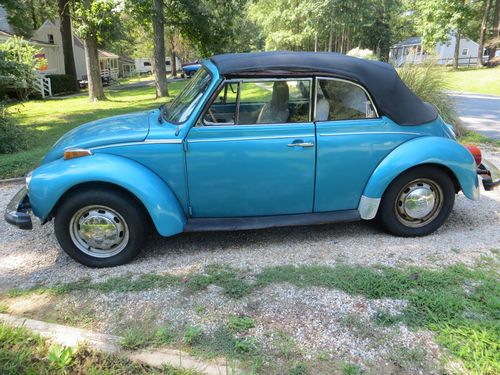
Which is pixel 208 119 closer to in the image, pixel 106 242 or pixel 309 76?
pixel 309 76

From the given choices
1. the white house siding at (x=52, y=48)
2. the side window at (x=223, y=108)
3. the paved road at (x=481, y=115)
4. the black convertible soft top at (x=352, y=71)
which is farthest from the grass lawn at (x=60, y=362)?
the white house siding at (x=52, y=48)

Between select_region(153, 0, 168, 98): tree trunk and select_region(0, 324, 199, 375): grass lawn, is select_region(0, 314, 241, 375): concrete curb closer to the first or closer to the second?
select_region(0, 324, 199, 375): grass lawn

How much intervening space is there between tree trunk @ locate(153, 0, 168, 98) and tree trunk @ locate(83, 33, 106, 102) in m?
2.62

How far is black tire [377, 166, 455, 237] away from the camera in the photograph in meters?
4.05

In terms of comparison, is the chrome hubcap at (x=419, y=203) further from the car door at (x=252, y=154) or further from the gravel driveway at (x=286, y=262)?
the car door at (x=252, y=154)

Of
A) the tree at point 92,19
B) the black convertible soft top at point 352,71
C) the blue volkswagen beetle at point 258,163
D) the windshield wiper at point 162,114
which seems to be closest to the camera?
the blue volkswagen beetle at point 258,163

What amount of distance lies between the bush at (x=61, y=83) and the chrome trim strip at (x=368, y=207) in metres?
25.6

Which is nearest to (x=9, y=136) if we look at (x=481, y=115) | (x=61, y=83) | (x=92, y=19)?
(x=92, y=19)

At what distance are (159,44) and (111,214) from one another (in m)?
16.4

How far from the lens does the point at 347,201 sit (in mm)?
4070

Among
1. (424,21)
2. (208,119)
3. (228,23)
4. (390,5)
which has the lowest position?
(208,119)

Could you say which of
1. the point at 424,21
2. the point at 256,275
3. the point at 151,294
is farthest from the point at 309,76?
the point at 424,21

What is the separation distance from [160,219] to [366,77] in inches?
94.8

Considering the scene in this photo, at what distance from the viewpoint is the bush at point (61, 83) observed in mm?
25156
